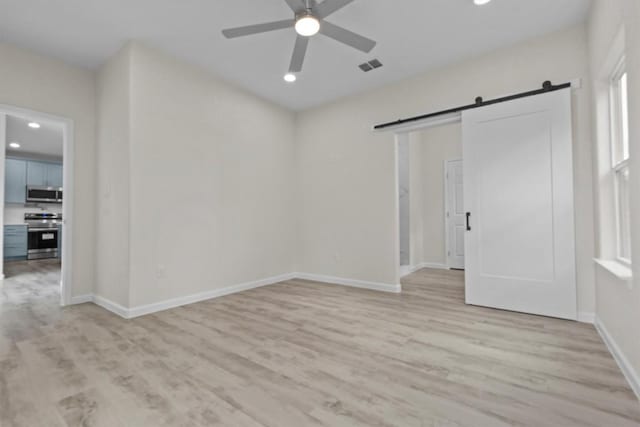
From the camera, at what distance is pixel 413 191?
235 inches

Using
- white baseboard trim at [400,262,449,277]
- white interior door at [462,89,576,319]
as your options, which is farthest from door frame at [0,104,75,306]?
white baseboard trim at [400,262,449,277]

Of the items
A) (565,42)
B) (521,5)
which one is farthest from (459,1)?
(565,42)

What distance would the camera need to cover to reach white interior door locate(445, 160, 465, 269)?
19.4 feet

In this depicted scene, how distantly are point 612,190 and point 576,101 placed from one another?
37.8 inches

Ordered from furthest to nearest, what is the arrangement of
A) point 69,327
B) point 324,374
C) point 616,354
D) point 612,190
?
point 69,327 < point 612,190 < point 616,354 < point 324,374

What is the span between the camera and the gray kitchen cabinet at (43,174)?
7348 millimetres

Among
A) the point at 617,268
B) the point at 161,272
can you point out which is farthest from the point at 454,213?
the point at 161,272

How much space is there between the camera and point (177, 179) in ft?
11.5

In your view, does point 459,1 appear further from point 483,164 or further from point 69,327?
point 69,327

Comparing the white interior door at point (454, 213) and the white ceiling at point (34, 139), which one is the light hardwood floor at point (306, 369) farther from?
the white ceiling at point (34, 139)

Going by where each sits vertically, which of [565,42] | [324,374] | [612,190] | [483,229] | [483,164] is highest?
[565,42]

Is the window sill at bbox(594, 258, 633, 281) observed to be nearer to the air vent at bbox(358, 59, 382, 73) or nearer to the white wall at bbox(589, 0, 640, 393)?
the white wall at bbox(589, 0, 640, 393)

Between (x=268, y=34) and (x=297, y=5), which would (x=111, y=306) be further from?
(x=297, y=5)

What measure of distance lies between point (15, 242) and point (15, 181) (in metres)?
1.45
